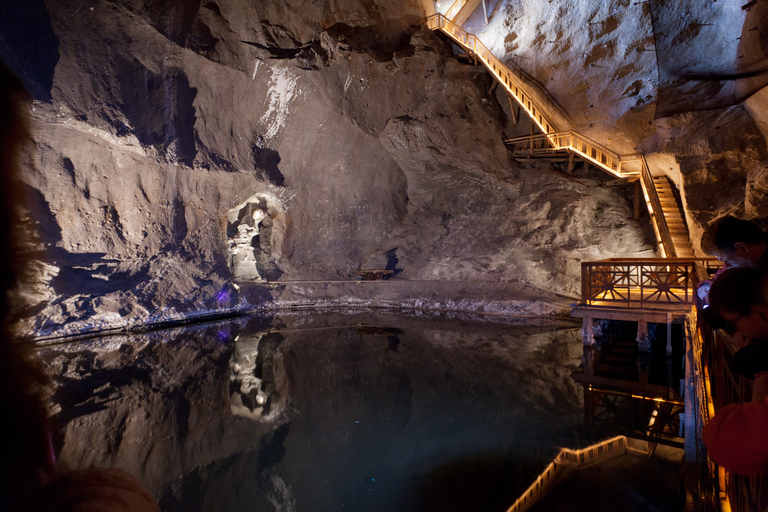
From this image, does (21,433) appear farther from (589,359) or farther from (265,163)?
(265,163)

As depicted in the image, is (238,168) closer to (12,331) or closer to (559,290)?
(559,290)

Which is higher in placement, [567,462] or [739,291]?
[739,291]

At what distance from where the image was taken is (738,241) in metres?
2.26

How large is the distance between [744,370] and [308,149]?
14847mm

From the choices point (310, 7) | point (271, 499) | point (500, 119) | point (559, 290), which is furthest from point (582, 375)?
point (310, 7)

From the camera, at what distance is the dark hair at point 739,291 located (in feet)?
5.16

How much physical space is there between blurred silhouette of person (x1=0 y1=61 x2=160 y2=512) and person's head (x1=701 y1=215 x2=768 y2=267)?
282cm

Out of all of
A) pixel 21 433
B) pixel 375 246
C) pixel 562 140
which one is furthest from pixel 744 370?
pixel 375 246

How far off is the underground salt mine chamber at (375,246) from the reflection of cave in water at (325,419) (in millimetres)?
45

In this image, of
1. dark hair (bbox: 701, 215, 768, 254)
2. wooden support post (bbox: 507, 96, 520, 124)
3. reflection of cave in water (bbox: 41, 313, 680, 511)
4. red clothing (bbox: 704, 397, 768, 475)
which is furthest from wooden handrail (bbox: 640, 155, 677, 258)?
red clothing (bbox: 704, 397, 768, 475)

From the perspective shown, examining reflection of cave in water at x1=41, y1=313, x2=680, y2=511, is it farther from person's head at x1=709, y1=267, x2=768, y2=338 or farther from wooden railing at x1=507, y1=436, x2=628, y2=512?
person's head at x1=709, y1=267, x2=768, y2=338

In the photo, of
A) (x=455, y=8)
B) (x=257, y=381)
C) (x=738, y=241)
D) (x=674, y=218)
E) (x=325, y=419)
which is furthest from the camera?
(x=455, y=8)

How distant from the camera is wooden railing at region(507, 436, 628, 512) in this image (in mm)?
3412

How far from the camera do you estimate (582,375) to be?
6.83 meters
